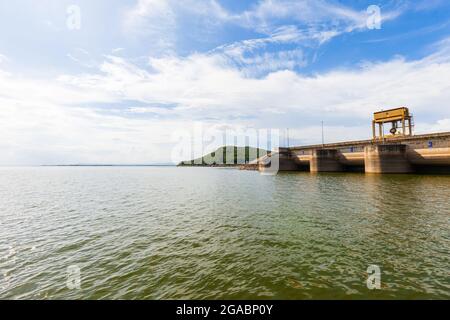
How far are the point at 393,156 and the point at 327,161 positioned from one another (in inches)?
759

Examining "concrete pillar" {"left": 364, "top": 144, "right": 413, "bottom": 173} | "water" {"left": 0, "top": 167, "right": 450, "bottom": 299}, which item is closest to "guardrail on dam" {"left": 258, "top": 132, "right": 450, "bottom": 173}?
"concrete pillar" {"left": 364, "top": 144, "right": 413, "bottom": 173}

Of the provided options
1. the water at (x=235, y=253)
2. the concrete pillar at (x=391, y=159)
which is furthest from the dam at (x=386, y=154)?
the water at (x=235, y=253)

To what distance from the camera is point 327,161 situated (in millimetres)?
70000

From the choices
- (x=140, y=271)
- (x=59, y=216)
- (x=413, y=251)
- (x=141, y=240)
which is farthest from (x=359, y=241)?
(x=59, y=216)

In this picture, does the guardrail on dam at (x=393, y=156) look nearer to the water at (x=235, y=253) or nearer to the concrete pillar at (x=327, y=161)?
the concrete pillar at (x=327, y=161)

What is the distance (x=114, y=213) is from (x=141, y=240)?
9829mm

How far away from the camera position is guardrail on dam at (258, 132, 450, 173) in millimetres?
47938

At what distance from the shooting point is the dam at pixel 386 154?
48875 millimetres

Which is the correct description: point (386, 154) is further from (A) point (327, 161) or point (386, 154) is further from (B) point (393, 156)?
(A) point (327, 161)

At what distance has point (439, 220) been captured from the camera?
1516cm

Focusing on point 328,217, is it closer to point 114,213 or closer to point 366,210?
point 366,210

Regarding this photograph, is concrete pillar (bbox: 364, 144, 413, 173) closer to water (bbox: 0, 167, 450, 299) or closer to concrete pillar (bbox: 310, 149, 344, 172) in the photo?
concrete pillar (bbox: 310, 149, 344, 172)

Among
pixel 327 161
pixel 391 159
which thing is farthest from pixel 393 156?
pixel 327 161

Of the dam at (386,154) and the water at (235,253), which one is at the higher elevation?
the dam at (386,154)
